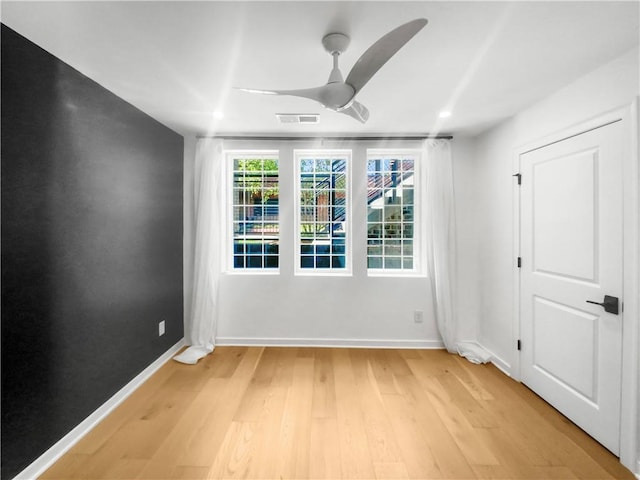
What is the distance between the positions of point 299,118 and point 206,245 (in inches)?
66.7

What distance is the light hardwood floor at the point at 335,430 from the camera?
5.43 ft

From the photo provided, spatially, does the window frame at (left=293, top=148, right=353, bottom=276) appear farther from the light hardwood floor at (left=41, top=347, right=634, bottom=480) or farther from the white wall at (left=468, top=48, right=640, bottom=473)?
the white wall at (left=468, top=48, right=640, bottom=473)

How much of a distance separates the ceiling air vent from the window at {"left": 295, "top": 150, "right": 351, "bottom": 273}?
0.70 m

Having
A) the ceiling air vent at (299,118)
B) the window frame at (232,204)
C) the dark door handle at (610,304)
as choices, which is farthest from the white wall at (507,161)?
the window frame at (232,204)

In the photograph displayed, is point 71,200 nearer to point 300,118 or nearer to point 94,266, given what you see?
point 94,266

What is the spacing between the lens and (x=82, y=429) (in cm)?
192

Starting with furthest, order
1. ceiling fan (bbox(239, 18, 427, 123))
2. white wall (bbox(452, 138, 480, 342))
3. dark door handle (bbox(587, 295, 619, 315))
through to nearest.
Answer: white wall (bbox(452, 138, 480, 342)) < dark door handle (bbox(587, 295, 619, 315)) < ceiling fan (bbox(239, 18, 427, 123))

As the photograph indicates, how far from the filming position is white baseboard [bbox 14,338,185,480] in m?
1.60

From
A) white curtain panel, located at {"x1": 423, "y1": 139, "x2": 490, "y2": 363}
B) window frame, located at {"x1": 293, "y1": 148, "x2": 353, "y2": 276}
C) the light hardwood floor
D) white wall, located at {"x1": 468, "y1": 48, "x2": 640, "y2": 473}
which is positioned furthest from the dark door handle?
window frame, located at {"x1": 293, "y1": 148, "x2": 353, "y2": 276}

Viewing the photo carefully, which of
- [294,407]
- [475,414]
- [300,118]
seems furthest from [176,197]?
[475,414]

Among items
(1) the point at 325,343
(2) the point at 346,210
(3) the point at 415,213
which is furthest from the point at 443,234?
(1) the point at 325,343

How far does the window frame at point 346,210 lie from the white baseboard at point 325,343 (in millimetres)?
779

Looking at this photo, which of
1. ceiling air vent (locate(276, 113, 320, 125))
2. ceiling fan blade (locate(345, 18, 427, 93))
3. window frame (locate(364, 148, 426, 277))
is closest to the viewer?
ceiling fan blade (locate(345, 18, 427, 93))

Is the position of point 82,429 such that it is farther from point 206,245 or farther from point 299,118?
point 299,118
